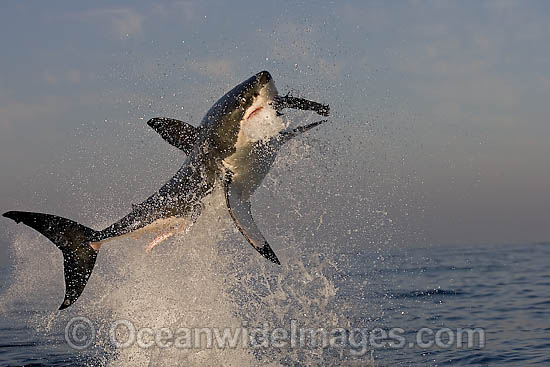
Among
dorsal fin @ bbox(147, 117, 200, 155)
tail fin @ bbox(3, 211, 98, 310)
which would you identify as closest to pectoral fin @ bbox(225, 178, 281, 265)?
dorsal fin @ bbox(147, 117, 200, 155)

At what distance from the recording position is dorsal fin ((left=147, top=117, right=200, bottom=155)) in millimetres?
10742

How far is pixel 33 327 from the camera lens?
17.2 metres

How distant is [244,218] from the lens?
31.1ft

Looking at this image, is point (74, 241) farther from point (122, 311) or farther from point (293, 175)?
point (293, 175)

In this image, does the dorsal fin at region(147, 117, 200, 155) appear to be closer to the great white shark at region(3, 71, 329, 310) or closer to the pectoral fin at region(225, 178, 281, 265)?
the great white shark at region(3, 71, 329, 310)

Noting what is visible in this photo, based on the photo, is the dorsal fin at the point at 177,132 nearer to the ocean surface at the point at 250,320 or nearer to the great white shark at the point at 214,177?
the great white shark at the point at 214,177

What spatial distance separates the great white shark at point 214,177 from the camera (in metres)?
9.52

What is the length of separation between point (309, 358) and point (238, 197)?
3578 mm

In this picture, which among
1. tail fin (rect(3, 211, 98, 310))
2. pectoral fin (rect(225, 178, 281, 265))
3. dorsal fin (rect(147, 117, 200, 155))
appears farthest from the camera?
dorsal fin (rect(147, 117, 200, 155))

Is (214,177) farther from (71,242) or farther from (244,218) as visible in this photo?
(71,242)

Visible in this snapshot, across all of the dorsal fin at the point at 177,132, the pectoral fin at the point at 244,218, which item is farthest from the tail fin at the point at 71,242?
the pectoral fin at the point at 244,218

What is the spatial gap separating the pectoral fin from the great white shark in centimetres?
1

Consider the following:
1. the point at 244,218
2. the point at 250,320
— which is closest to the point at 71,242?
the point at 244,218

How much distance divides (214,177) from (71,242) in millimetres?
2619
